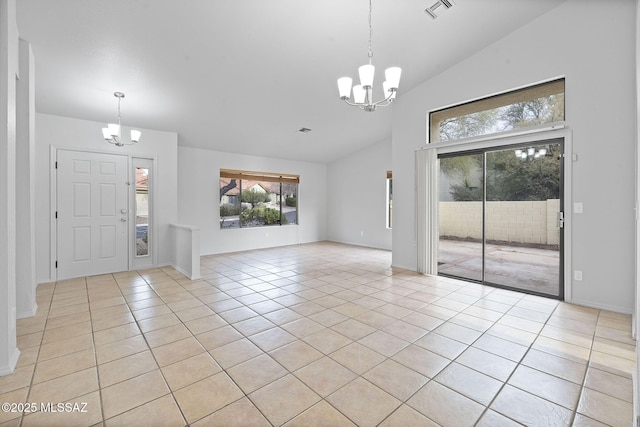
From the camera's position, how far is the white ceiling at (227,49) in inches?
113

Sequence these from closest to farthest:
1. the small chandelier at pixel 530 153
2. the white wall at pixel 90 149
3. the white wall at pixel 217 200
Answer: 1. the small chandelier at pixel 530 153
2. the white wall at pixel 90 149
3. the white wall at pixel 217 200

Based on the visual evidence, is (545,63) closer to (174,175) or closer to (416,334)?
(416,334)

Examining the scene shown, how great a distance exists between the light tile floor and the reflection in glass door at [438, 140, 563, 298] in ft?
2.74

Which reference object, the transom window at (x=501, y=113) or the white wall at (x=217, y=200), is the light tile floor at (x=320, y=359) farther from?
the white wall at (x=217, y=200)

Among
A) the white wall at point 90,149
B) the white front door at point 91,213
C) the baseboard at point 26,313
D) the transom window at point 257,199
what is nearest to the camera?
the baseboard at point 26,313

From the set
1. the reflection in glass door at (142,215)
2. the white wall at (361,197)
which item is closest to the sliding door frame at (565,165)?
the white wall at (361,197)

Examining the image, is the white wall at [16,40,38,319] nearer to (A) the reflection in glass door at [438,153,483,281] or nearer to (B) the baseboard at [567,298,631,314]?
(A) the reflection in glass door at [438,153,483,281]

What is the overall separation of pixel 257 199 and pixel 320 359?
5.96 m

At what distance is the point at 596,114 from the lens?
3256 millimetres

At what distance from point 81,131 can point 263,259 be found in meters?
3.84

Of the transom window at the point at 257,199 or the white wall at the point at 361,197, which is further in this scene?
the white wall at the point at 361,197

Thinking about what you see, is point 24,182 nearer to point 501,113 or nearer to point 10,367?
point 10,367

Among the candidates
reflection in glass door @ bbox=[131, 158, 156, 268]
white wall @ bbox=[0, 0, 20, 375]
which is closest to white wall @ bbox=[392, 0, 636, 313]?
white wall @ bbox=[0, 0, 20, 375]

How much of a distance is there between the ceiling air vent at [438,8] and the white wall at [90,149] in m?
4.72
